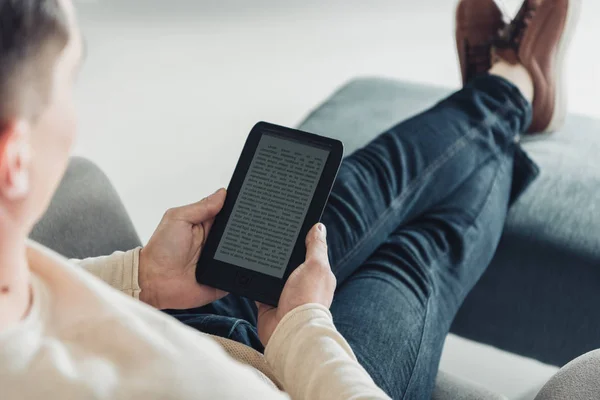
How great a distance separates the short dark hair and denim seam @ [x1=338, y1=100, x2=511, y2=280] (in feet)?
1.86

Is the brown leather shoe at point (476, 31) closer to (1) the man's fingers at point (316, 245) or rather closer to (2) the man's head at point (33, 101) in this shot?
(1) the man's fingers at point (316, 245)

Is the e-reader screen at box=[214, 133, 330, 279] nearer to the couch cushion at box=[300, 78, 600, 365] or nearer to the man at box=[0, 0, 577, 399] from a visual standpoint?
the man at box=[0, 0, 577, 399]

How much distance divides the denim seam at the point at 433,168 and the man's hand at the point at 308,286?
17 cm

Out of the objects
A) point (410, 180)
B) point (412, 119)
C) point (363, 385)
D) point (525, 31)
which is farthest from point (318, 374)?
point (525, 31)

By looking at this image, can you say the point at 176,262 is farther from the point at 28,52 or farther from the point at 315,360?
the point at 28,52

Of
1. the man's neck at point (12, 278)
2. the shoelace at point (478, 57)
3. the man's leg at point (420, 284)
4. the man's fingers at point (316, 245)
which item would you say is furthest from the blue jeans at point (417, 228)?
the man's neck at point (12, 278)

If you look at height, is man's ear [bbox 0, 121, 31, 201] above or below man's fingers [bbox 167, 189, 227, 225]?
above

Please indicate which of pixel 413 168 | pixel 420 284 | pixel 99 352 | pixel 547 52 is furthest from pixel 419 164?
pixel 99 352

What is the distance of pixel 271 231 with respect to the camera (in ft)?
2.65

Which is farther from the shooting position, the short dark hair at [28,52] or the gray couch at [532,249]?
the gray couch at [532,249]

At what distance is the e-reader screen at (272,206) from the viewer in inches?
31.4

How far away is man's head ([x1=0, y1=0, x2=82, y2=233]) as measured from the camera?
0.40 meters

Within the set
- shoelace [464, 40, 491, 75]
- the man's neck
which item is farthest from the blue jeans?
the man's neck

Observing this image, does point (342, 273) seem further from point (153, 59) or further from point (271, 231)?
point (153, 59)
